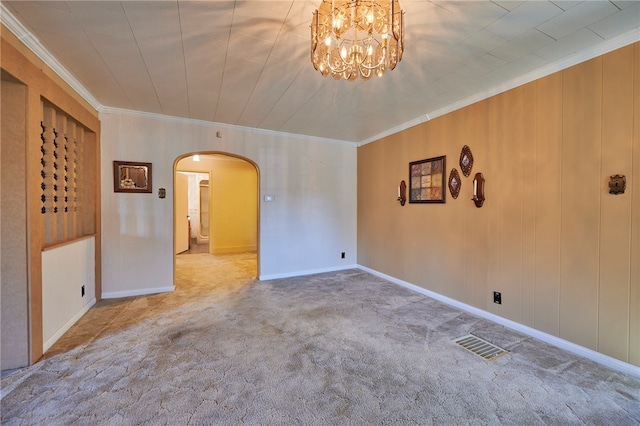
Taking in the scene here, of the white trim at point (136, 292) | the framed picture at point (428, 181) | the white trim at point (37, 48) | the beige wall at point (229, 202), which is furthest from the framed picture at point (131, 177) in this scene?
the framed picture at point (428, 181)

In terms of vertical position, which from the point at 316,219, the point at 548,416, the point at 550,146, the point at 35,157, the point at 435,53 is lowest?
the point at 548,416

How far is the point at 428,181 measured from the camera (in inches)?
147

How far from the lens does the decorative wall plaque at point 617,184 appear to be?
79.5 inches

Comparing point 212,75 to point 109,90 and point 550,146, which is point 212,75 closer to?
point 109,90

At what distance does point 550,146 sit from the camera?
8.04 feet

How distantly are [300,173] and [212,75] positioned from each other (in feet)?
7.94

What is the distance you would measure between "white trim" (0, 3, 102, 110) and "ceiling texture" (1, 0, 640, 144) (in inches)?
0.4

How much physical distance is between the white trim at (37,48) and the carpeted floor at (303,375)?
251cm

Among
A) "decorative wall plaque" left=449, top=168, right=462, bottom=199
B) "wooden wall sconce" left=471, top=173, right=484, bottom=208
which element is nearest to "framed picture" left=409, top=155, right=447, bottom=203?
"decorative wall plaque" left=449, top=168, right=462, bottom=199

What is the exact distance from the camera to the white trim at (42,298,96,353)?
7.66ft

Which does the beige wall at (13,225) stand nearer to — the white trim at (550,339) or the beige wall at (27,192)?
the beige wall at (27,192)

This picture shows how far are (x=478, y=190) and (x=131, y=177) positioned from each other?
4500mm

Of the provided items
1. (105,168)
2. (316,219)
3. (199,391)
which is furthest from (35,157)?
(316,219)

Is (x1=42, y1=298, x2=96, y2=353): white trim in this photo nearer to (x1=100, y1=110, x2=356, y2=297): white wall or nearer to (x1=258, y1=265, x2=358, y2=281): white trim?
(x1=100, y1=110, x2=356, y2=297): white wall
